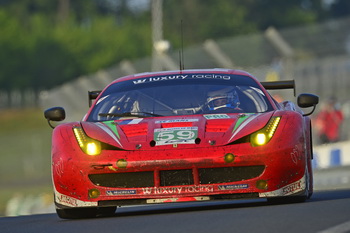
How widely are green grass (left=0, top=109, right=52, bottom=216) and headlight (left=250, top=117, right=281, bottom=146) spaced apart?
22.3 metres

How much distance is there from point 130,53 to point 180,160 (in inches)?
2977

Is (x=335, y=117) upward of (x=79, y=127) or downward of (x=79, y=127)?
downward

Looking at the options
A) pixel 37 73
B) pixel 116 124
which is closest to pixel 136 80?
pixel 116 124

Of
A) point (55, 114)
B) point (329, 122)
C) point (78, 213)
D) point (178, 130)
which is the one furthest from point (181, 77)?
point (329, 122)

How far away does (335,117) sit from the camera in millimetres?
25859

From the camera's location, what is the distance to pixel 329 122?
26.1m

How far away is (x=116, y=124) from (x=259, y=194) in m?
1.28

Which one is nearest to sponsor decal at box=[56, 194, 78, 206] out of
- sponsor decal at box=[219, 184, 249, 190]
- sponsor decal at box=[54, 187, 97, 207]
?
sponsor decal at box=[54, 187, 97, 207]

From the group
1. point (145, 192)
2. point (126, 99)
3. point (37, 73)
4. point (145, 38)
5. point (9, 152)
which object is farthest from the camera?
point (145, 38)

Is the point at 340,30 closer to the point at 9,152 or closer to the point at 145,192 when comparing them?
the point at 145,192

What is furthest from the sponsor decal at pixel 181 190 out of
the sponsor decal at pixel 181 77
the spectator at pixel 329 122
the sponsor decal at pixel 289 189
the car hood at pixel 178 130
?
the spectator at pixel 329 122

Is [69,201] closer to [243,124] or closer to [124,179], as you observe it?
[124,179]

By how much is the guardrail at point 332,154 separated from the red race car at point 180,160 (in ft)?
44.0

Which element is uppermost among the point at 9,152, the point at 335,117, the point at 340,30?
the point at 340,30
